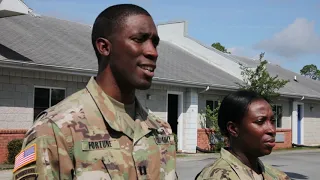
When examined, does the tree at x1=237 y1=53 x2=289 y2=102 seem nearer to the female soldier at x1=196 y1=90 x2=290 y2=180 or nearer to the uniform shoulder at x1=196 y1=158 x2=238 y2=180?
the female soldier at x1=196 y1=90 x2=290 y2=180

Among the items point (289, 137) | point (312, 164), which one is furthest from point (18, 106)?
point (289, 137)

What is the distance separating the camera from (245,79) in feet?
73.3

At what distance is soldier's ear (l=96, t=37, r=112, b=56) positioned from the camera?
223cm

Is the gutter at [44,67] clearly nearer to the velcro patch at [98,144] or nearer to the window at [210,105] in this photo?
the window at [210,105]

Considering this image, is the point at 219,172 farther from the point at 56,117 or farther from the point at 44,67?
the point at 44,67

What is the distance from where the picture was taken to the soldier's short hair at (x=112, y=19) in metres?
2.24

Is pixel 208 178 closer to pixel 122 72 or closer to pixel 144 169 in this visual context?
pixel 144 169

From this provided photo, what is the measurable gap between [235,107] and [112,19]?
1.35 metres

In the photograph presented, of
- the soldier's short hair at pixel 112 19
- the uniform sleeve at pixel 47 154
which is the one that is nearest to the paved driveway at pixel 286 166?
the soldier's short hair at pixel 112 19

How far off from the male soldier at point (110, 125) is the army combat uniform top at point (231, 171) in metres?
0.60

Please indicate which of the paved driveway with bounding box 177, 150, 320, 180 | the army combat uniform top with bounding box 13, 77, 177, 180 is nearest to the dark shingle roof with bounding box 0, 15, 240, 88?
the paved driveway with bounding box 177, 150, 320, 180

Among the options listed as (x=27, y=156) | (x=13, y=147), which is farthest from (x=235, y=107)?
(x=13, y=147)

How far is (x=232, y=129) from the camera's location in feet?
10.7

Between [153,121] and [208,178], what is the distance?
2.13ft
